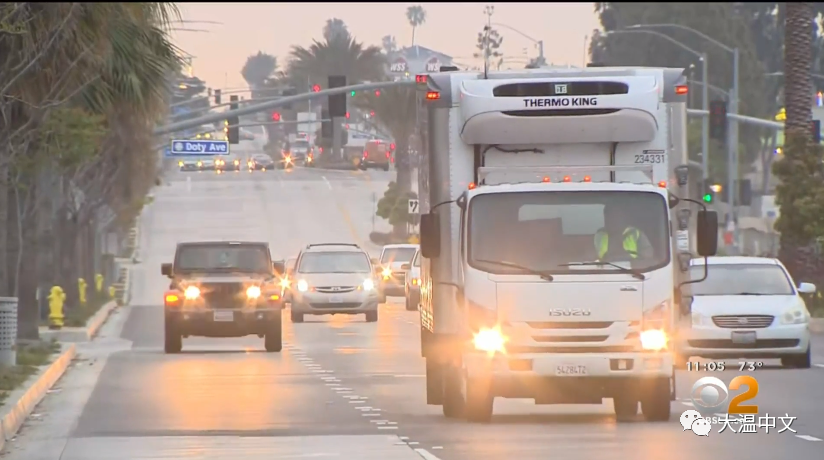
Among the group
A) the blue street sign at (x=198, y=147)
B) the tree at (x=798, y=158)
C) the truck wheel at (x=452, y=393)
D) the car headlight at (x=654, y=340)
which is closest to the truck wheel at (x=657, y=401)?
the car headlight at (x=654, y=340)

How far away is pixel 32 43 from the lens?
2659 cm

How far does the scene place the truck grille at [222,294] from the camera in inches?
1262

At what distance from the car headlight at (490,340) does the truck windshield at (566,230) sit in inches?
22.3

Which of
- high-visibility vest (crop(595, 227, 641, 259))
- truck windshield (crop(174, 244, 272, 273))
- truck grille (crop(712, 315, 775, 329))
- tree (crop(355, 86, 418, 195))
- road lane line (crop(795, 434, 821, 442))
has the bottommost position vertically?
road lane line (crop(795, 434, 821, 442))

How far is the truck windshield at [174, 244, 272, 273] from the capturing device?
32969 millimetres

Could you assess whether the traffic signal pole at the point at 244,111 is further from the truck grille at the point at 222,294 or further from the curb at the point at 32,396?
the curb at the point at 32,396

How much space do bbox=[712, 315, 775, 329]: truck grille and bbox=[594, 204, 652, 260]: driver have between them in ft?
26.6

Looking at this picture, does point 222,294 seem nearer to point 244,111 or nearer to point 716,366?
point 716,366

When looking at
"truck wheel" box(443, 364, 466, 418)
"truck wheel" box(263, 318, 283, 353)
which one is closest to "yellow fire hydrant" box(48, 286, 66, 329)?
"truck wheel" box(263, 318, 283, 353)

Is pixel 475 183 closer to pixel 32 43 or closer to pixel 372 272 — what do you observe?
pixel 32 43

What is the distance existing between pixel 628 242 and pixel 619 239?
0.10 meters

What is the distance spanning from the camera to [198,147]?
66.1 meters

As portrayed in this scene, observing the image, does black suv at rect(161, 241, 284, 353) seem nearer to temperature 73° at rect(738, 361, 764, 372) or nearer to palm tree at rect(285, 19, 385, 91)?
temperature 73° at rect(738, 361, 764, 372)

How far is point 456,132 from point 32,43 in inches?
403
